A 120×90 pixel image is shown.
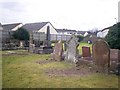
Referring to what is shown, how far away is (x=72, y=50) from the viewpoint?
1587 cm

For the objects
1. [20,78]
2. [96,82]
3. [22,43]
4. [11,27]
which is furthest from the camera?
[11,27]

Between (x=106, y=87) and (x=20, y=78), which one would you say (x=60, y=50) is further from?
(x=106, y=87)

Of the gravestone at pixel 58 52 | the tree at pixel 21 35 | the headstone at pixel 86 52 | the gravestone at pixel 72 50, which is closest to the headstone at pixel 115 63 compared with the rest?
the gravestone at pixel 72 50

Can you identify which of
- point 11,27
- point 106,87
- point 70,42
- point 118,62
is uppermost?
point 11,27

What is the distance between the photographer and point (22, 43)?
33.3 m

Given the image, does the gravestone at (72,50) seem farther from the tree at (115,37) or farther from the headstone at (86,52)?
the tree at (115,37)

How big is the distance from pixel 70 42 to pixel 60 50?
152 cm

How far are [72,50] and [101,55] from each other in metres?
4.01

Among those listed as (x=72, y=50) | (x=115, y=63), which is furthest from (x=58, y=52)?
(x=115, y=63)

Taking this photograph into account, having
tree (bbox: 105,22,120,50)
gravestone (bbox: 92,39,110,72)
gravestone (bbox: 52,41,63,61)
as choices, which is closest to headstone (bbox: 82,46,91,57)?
gravestone (bbox: 52,41,63,61)

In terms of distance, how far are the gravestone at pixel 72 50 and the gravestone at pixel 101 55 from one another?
2.73 metres

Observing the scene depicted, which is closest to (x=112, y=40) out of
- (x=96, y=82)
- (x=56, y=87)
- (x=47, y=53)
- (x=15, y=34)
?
(x=96, y=82)

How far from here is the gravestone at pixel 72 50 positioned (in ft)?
50.3

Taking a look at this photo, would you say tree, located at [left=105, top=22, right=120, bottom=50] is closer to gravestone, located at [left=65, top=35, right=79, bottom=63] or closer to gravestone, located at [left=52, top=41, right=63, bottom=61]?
gravestone, located at [left=65, top=35, right=79, bottom=63]
